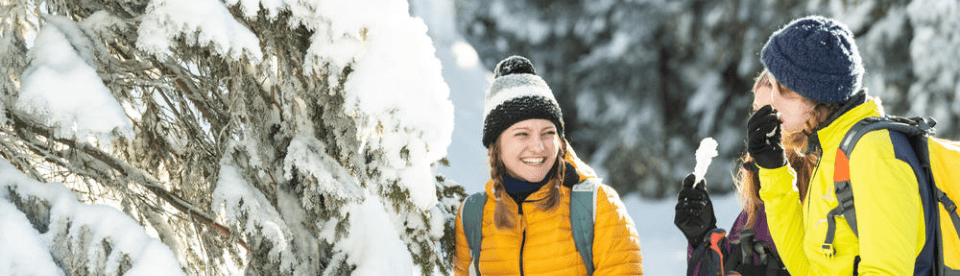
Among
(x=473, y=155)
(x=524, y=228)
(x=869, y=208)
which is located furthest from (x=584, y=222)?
(x=473, y=155)

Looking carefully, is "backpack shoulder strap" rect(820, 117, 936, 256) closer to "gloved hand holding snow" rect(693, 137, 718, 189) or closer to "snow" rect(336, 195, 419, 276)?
"gloved hand holding snow" rect(693, 137, 718, 189)

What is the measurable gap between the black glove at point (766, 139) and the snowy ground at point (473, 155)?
695 cm

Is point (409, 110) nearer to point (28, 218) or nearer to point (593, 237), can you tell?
point (593, 237)

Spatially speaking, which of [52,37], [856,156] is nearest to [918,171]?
[856,156]

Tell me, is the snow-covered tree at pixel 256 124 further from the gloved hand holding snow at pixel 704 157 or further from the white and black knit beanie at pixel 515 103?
the gloved hand holding snow at pixel 704 157

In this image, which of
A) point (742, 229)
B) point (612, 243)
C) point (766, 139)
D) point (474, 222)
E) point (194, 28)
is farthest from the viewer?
point (474, 222)

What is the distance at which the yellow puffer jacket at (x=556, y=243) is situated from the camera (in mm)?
2582

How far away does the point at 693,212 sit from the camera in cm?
279

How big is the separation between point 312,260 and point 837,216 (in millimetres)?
1741

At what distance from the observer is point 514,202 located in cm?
275

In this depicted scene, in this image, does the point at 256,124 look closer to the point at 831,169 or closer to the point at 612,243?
the point at 612,243

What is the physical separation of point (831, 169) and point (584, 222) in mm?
880

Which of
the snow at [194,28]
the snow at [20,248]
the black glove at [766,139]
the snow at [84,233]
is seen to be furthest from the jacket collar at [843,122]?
the snow at [20,248]

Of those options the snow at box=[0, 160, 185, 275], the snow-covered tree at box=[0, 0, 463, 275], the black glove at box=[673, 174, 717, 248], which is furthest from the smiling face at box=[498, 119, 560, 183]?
the snow at box=[0, 160, 185, 275]
